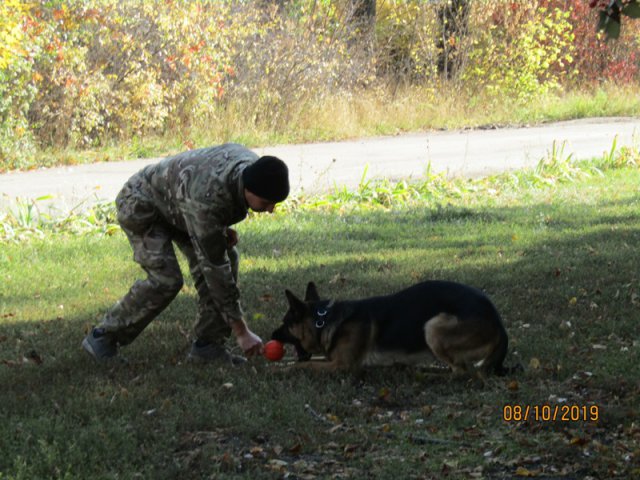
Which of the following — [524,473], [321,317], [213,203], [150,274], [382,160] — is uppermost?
[213,203]

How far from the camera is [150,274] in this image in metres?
6.36

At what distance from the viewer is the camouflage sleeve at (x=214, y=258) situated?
5734 mm

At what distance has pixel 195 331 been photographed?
21.6 ft

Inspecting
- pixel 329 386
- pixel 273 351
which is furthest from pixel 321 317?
pixel 329 386

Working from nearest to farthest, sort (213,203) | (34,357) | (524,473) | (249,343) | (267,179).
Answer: (524,473)
(267,179)
(213,203)
(249,343)
(34,357)

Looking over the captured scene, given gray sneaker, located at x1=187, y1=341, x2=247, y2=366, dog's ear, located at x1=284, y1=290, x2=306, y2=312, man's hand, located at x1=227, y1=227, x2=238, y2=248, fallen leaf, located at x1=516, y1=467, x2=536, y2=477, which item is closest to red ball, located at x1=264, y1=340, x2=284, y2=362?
dog's ear, located at x1=284, y1=290, x2=306, y2=312

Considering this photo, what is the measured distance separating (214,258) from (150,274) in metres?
0.74

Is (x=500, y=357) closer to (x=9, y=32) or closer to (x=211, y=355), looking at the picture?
(x=211, y=355)

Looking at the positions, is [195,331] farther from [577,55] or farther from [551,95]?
[577,55]

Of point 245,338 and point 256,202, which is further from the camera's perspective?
point 245,338

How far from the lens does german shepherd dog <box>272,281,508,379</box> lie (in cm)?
584

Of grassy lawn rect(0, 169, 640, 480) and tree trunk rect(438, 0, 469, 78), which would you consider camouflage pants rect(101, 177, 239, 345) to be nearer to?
grassy lawn rect(0, 169, 640, 480)

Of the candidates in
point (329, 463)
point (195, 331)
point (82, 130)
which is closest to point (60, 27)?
point (82, 130)
